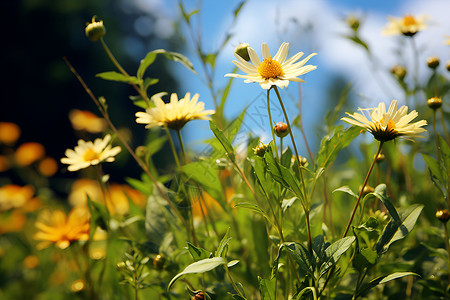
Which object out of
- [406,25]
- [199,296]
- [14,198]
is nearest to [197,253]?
[199,296]

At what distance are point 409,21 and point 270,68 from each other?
51cm

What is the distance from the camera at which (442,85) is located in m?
0.74

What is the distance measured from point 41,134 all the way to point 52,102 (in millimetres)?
685

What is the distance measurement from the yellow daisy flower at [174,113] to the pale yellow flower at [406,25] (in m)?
0.48

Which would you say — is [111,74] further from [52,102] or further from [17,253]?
[52,102]

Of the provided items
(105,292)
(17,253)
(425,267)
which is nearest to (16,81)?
(17,253)

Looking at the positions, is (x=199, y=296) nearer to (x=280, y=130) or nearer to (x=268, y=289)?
(x=268, y=289)

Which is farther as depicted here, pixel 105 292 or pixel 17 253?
pixel 17 253

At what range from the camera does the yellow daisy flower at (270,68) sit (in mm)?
404

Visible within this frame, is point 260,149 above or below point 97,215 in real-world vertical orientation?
above

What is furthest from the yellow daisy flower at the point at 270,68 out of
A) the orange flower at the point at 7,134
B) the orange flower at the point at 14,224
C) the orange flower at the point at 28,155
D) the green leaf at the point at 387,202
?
the orange flower at the point at 7,134

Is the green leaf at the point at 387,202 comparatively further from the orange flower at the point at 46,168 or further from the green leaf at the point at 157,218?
the orange flower at the point at 46,168

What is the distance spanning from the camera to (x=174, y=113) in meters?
0.48

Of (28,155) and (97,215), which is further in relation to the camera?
(28,155)
